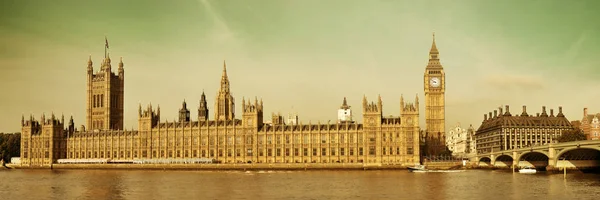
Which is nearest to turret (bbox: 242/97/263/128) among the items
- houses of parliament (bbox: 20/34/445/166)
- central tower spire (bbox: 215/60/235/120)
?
houses of parliament (bbox: 20/34/445/166)

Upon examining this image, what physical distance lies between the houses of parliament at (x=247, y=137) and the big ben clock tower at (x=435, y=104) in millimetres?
234

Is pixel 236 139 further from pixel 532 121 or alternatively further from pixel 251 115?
pixel 532 121

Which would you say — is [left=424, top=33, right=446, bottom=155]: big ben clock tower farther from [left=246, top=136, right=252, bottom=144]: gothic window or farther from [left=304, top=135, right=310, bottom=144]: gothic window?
[left=246, top=136, right=252, bottom=144]: gothic window

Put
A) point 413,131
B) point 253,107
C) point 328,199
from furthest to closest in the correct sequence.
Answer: point 253,107, point 413,131, point 328,199

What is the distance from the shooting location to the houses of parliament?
148500 millimetres

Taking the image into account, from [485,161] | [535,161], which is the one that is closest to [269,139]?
[485,161]

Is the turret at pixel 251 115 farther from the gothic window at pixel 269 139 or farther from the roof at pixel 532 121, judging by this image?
the roof at pixel 532 121

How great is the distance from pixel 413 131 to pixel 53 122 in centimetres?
9374

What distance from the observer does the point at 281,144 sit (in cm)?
15588

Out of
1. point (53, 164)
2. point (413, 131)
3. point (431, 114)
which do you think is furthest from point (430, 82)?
point (53, 164)

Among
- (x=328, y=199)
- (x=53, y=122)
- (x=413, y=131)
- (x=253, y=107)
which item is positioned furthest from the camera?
(x=53, y=122)

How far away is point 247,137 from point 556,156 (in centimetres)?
7005

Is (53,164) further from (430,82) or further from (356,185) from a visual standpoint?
(356,185)

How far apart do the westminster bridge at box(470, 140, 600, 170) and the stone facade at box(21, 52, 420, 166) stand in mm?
18349
